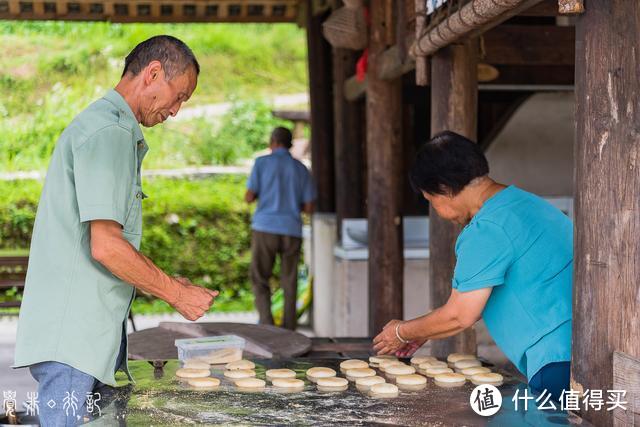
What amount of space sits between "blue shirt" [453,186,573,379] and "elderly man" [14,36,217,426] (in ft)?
2.91

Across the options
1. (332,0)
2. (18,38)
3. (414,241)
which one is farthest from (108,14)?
(18,38)

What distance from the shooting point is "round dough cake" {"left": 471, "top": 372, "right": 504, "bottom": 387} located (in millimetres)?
2791

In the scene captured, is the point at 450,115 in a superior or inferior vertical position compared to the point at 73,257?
superior

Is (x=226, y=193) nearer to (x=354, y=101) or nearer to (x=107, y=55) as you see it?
(x=107, y=55)

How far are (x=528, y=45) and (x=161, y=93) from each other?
3.58 metres

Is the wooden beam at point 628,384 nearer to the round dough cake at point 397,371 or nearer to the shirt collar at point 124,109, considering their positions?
the round dough cake at point 397,371

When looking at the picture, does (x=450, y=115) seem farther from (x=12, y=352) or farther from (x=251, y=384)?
(x=12, y=352)

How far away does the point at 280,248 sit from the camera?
7.75 metres

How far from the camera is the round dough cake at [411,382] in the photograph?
110 inches

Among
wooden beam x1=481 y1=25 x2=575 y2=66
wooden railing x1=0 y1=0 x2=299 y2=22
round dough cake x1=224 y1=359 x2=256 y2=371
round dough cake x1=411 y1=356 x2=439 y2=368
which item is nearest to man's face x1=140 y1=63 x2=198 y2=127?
round dough cake x1=224 y1=359 x2=256 y2=371

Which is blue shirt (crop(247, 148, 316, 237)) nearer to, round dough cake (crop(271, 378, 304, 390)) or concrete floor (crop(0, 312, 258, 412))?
concrete floor (crop(0, 312, 258, 412))

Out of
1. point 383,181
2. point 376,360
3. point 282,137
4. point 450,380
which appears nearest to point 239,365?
point 376,360

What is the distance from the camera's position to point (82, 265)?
2445 millimetres

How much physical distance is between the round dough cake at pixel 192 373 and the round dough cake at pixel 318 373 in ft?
1.08
